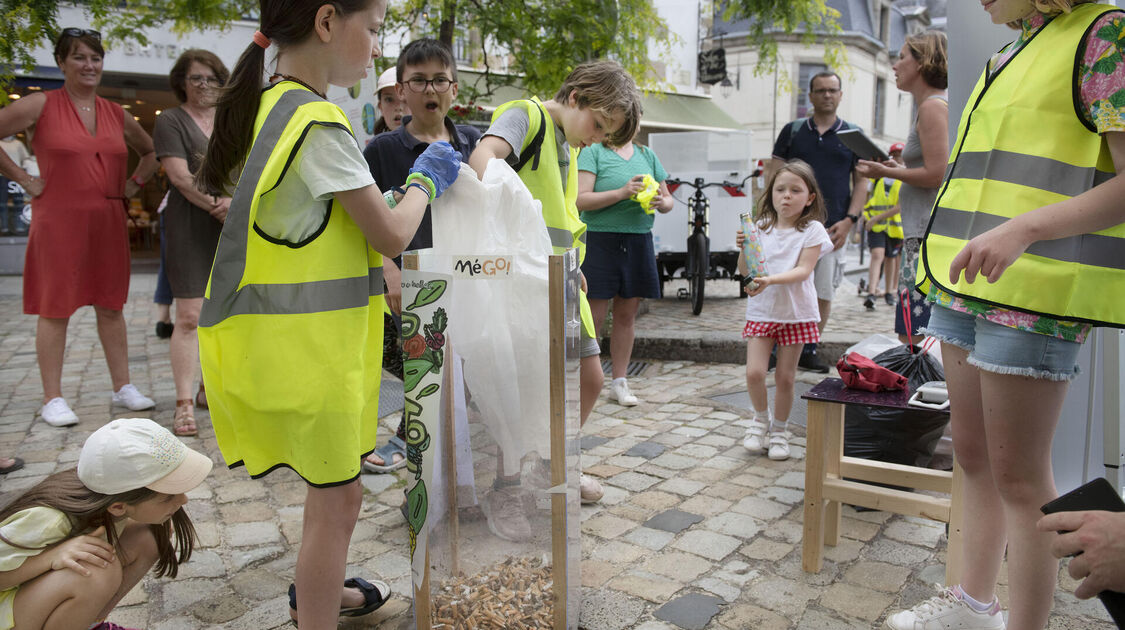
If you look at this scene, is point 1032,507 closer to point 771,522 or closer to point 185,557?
point 771,522

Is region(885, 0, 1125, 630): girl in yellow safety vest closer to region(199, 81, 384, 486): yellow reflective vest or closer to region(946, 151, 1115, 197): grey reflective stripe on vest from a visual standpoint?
region(946, 151, 1115, 197): grey reflective stripe on vest

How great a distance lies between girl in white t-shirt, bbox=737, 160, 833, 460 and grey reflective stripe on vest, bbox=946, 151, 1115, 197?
1.95 metres

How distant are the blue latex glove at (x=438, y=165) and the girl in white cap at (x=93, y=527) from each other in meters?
0.98

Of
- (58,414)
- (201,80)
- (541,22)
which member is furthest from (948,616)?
(541,22)

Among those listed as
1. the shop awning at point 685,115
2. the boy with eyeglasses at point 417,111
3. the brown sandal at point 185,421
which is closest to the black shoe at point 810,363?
the boy with eyeglasses at point 417,111

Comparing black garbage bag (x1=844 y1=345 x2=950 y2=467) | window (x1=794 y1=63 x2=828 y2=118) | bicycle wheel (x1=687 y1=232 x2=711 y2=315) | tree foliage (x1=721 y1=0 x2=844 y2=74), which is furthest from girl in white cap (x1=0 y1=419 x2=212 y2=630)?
window (x1=794 y1=63 x2=828 y2=118)

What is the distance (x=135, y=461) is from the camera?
6.48ft

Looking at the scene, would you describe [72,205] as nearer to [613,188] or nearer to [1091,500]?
[613,188]

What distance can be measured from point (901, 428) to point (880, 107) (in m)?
34.7

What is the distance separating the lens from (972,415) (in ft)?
6.86

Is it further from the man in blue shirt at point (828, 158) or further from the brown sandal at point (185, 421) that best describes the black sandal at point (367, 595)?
the man in blue shirt at point (828, 158)

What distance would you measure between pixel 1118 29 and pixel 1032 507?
1.10 m

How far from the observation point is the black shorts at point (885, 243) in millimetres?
10070

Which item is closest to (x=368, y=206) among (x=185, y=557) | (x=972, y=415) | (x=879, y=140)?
(x=185, y=557)
